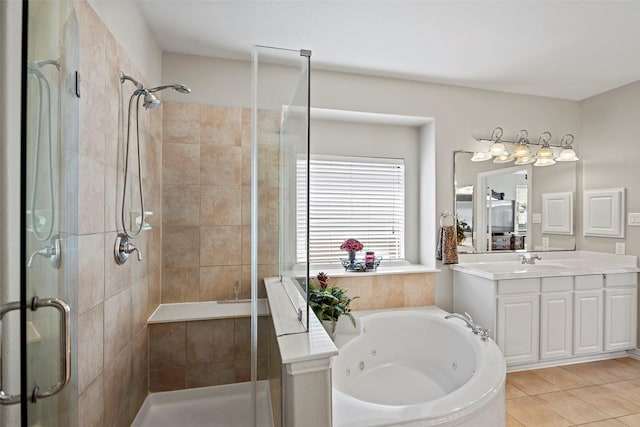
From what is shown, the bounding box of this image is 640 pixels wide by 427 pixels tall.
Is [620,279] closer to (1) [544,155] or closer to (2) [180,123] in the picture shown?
(1) [544,155]

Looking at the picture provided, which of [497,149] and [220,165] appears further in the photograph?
[497,149]

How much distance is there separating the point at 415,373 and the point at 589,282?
6.00 feet

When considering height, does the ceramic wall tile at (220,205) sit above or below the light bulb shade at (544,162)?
below

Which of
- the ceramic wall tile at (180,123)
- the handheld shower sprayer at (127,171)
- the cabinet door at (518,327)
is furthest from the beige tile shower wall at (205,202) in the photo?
the cabinet door at (518,327)

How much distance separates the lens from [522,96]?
10.7ft

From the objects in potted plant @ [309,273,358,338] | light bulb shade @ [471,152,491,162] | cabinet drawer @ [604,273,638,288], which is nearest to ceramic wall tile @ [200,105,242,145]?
potted plant @ [309,273,358,338]

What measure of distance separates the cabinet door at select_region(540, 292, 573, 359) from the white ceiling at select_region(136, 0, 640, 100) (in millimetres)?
2011

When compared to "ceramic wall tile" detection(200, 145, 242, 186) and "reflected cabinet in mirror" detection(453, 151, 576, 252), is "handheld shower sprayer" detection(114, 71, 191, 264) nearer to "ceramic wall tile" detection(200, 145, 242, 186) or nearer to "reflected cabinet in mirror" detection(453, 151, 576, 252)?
"ceramic wall tile" detection(200, 145, 242, 186)

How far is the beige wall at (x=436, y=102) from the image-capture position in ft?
8.32

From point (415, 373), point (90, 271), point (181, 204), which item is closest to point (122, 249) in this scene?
→ point (90, 271)

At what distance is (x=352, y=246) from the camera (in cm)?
287

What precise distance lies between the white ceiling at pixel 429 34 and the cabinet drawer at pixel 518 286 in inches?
73.1

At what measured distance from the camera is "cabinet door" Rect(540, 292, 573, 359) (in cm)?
261

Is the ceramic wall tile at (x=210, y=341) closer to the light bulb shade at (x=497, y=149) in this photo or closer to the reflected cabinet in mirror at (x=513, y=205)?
the reflected cabinet in mirror at (x=513, y=205)
